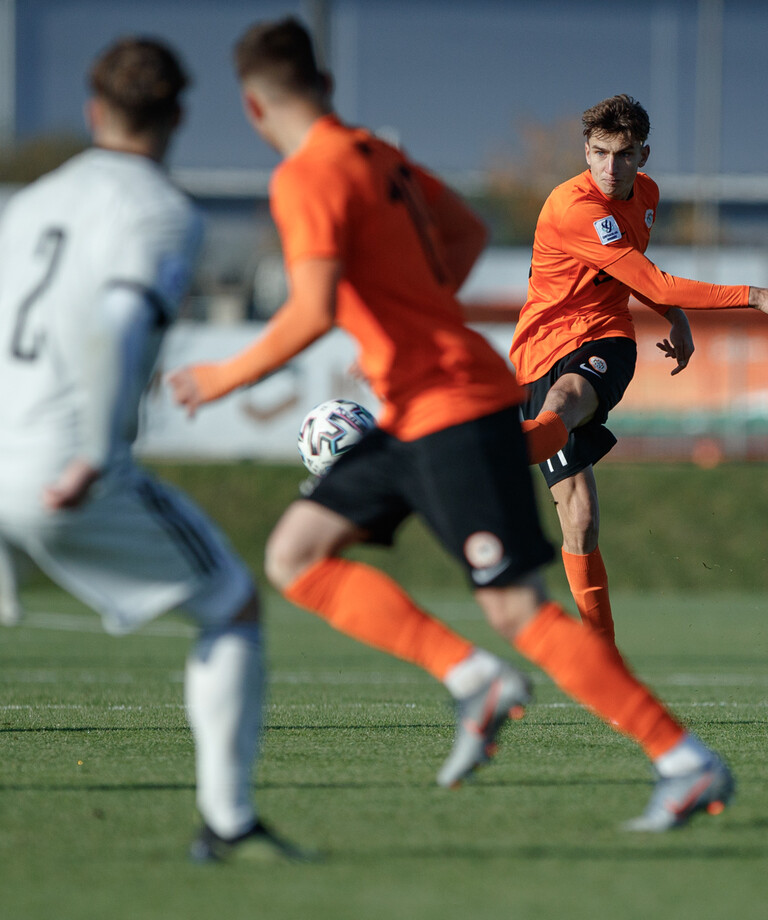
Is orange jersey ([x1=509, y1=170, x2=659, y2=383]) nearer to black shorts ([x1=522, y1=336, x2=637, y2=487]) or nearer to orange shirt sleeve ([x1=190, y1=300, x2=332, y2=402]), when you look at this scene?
black shorts ([x1=522, y1=336, x2=637, y2=487])

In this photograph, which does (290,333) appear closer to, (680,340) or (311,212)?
(311,212)

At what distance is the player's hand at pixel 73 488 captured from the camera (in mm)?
3410

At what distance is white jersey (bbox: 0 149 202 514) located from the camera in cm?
347

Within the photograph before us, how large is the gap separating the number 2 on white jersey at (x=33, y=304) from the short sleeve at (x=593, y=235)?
9.94ft

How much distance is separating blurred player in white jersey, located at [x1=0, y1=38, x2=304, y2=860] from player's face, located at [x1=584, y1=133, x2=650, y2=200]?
9.50 feet

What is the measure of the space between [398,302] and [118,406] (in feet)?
3.02

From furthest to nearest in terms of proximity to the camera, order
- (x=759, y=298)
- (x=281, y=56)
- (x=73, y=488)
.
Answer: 1. (x=759, y=298)
2. (x=281, y=56)
3. (x=73, y=488)

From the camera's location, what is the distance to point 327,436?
5.77 meters

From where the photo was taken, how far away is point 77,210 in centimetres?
355

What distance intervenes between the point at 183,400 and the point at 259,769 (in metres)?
1.76

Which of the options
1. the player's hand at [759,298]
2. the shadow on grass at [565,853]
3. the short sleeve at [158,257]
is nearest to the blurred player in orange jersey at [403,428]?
the shadow on grass at [565,853]

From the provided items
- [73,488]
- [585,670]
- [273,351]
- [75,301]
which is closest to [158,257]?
Result: [75,301]

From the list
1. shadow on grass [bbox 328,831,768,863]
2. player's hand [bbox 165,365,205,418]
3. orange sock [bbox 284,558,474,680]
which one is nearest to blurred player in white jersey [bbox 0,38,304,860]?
player's hand [bbox 165,365,205,418]

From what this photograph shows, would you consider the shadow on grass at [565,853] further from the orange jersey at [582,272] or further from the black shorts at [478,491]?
the orange jersey at [582,272]
